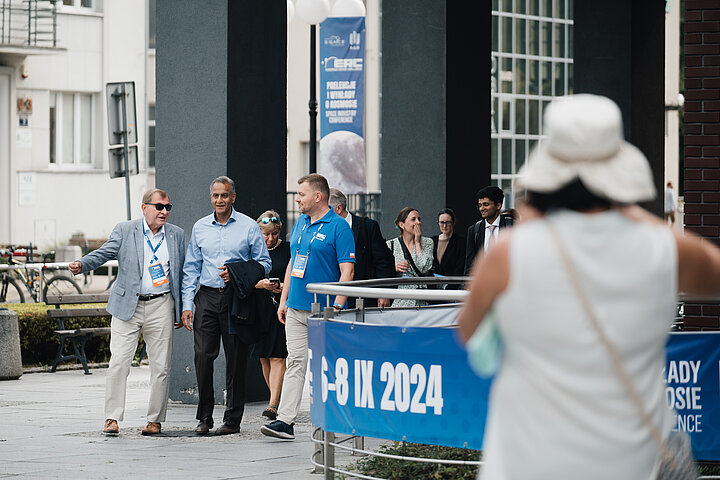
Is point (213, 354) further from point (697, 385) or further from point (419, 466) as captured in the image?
point (697, 385)

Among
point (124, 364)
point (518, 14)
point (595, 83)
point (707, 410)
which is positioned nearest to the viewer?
point (707, 410)

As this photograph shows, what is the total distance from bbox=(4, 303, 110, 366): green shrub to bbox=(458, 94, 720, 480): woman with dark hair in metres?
13.3

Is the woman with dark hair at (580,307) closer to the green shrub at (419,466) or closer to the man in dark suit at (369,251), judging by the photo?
the green shrub at (419,466)

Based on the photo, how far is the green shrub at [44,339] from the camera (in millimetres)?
16141

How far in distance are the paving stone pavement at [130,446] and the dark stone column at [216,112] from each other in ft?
3.39

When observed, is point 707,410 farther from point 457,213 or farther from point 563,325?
point 457,213

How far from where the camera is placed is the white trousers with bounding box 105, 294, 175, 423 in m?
10.6

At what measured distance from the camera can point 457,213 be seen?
15.1 meters

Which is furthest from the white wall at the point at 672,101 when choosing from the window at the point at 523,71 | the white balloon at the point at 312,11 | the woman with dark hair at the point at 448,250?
the woman with dark hair at the point at 448,250

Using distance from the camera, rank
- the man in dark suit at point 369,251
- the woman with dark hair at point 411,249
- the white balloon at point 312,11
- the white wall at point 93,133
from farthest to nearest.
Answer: the white wall at point 93,133 < the white balloon at point 312,11 < the woman with dark hair at point 411,249 < the man in dark suit at point 369,251

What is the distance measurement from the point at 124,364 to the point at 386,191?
569 centimetres

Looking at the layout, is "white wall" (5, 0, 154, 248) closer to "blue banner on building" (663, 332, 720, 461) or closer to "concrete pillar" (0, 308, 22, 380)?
"concrete pillar" (0, 308, 22, 380)

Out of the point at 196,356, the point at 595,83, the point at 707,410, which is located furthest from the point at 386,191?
the point at 707,410

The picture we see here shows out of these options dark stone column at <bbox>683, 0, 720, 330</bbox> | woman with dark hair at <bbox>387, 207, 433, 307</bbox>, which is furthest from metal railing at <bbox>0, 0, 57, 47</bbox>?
dark stone column at <bbox>683, 0, 720, 330</bbox>
